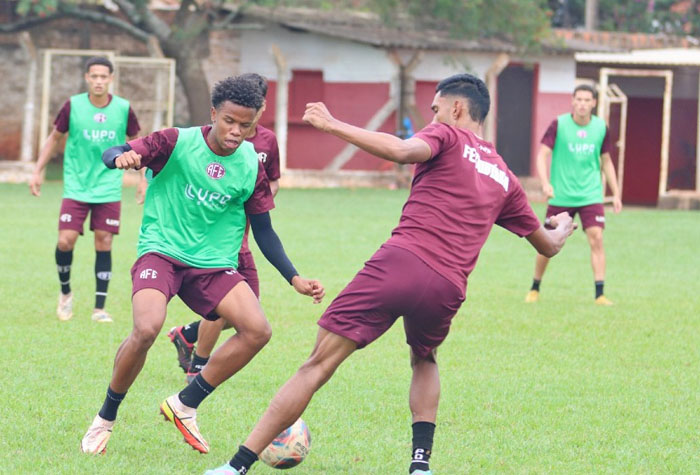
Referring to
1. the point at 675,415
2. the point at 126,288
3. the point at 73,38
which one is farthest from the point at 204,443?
the point at 73,38

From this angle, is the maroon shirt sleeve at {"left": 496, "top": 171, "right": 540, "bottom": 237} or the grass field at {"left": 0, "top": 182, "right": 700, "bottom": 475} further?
the grass field at {"left": 0, "top": 182, "right": 700, "bottom": 475}

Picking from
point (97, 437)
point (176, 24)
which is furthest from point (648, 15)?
point (97, 437)

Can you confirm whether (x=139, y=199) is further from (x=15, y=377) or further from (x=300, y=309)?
(x=300, y=309)

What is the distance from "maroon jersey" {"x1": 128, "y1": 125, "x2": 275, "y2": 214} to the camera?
20.4ft

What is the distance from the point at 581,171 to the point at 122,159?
8.27 metres

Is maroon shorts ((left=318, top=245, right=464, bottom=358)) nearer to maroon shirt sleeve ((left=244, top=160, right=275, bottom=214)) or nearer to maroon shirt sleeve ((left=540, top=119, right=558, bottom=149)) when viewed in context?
maroon shirt sleeve ((left=244, top=160, right=275, bottom=214))

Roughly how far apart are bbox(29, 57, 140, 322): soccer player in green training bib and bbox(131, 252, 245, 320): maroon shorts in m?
4.57

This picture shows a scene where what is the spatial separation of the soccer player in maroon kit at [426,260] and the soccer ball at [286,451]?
37 centimetres

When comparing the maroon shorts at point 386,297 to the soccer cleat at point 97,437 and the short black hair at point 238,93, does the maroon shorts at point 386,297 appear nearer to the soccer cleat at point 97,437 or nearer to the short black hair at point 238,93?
the short black hair at point 238,93

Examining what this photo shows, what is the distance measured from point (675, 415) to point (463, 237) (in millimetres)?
2766

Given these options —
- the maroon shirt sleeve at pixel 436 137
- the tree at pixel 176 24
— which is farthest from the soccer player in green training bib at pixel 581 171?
the tree at pixel 176 24

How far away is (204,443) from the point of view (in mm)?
6426

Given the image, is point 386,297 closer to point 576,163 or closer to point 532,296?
point 532,296

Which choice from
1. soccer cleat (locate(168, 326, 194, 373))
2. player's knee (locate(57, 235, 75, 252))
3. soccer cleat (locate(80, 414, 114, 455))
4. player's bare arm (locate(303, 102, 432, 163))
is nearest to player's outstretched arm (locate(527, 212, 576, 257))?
player's bare arm (locate(303, 102, 432, 163))
